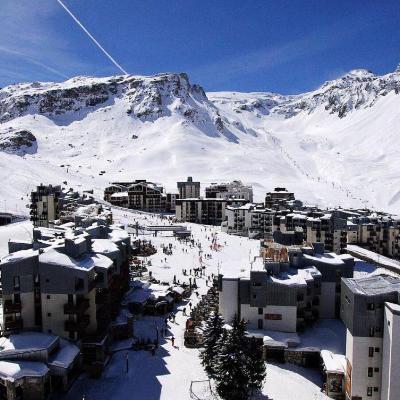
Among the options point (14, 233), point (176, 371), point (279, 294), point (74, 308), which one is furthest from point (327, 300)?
point (14, 233)

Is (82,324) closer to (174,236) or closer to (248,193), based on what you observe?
(174,236)

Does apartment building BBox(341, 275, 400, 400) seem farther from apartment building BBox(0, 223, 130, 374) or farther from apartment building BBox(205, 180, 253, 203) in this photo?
apartment building BBox(205, 180, 253, 203)

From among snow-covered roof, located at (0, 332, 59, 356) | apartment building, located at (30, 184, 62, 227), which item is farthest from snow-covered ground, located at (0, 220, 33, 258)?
snow-covered roof, located at (0, 332, 59, 356)

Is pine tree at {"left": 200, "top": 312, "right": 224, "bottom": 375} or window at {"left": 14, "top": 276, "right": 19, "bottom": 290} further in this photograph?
window at {"left": 14, "top": 276, "right": 19, "bottom": 290}

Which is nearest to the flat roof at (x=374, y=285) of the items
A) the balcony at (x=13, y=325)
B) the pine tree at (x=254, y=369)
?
the pine tree at (x=254, y=369)

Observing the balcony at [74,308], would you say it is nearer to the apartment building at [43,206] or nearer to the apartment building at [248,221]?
the apartment building at [43,206]

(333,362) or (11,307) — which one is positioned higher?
(11,307)

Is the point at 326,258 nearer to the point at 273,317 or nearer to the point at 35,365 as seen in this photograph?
the point at 273,317
